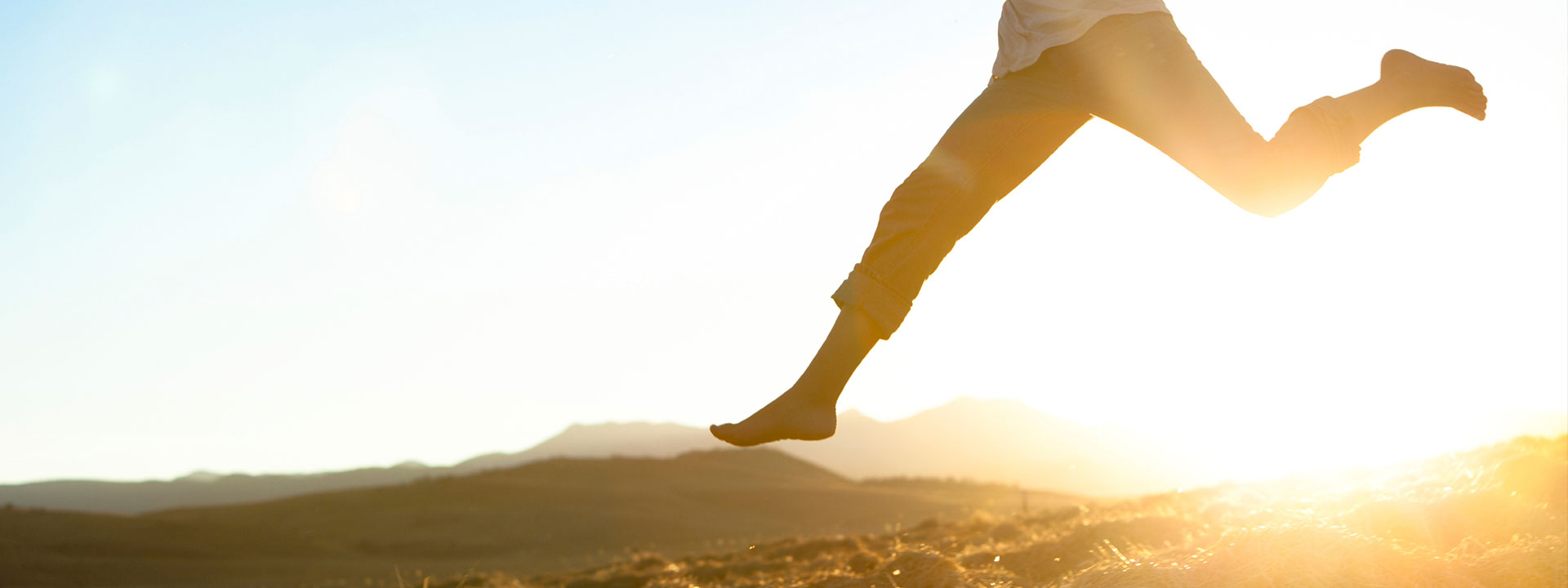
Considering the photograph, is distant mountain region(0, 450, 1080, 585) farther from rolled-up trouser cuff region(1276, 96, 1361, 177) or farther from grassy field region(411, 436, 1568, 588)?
rolled-up trouser cuff region(1276, 96, 1361, 177)

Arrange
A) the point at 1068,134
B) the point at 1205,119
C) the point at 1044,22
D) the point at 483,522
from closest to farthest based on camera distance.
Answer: the point at 1205,119 → the point at 1044,22 → the point at 1068,134 → the point at 483,522

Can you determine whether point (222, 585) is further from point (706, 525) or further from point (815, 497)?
point (815, 497)

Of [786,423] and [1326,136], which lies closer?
[1326,136]

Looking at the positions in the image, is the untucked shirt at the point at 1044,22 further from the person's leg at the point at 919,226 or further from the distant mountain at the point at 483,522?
the distant mountain at the point at 483,522

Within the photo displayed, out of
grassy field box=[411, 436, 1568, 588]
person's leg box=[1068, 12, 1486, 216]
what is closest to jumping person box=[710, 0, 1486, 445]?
person's leg box=[1068, 12, 1486, 216]

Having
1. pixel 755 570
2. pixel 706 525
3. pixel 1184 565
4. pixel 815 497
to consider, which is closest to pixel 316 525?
pixel 706 525

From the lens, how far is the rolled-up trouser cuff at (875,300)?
256 cm

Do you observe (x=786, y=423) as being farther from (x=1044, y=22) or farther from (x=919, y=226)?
(x=1044, y=22)

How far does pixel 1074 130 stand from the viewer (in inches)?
106

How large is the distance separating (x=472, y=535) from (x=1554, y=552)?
121ft

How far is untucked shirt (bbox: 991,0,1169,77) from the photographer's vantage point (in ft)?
8.04

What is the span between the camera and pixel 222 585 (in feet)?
85.5

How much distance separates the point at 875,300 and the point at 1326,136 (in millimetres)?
1132

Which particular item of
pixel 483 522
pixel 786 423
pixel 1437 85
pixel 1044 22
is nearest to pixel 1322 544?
pixel 1437 85
